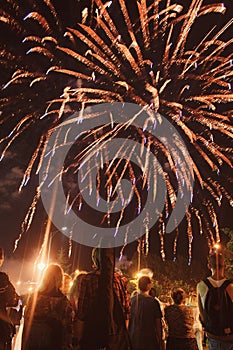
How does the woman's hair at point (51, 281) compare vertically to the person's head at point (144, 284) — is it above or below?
below

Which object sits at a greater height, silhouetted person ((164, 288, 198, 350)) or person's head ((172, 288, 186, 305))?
person's head ((172, 288, 186, 305))

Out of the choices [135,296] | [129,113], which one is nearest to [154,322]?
[135,296]

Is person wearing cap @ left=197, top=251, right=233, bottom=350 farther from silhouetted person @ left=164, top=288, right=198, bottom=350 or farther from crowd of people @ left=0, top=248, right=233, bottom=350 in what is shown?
silhouetted person @ left=164, top=288, right=198, bottom=350

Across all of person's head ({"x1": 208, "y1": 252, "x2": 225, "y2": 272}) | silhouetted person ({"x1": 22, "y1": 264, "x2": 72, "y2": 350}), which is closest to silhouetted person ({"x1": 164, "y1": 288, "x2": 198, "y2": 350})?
person's head ({"x1": 208, "y1": 252, "x2": 225, "y2": 272})

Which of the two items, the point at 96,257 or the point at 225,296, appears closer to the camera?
the point at 96,257

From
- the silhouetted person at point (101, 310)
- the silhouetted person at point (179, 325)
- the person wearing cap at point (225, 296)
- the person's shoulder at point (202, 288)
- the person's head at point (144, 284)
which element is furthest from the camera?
the silhouetted person at point (179, 325)

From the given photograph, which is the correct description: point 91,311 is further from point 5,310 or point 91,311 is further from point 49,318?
point 5,310

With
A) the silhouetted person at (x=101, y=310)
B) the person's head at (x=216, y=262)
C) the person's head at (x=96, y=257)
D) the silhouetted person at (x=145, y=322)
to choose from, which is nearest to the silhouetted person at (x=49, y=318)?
the silhouetted person at (x=101, y=310)

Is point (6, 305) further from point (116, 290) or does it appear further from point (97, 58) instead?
point (97, 58)

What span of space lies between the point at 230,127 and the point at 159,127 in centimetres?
188

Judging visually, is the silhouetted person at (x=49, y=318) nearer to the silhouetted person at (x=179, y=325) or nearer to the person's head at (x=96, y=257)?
the person's head at (x=96, y=257)

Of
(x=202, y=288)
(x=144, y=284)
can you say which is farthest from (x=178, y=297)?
(x=202, y=288)

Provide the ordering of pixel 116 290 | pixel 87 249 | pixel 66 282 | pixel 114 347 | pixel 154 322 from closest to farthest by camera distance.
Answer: pixel 114 347 < pixel 116 290 < pixel 154 322 < pixel 66 282 < pixel 87 249

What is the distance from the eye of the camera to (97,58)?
10547 millimetres
